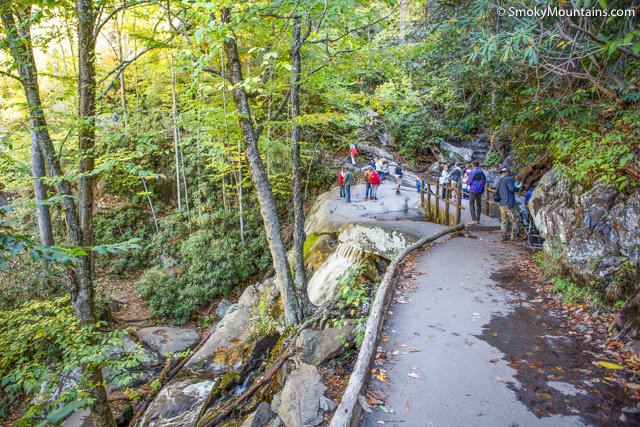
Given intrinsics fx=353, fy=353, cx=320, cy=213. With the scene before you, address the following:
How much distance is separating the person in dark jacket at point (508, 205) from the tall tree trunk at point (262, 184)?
21.7ft

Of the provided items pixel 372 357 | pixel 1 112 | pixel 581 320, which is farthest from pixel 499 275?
pixel 1 112

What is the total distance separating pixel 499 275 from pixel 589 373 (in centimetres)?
355

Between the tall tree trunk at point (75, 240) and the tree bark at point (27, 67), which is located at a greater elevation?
the tree bark at point (27, 67)

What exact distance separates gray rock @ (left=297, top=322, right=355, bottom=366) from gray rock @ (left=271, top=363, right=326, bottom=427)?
0.42m

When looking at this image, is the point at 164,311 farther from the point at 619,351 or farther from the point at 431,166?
the point at 431,166

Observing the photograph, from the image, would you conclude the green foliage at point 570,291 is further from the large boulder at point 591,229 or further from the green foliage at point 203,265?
the green foliage at point 203,265

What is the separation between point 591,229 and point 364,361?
508 cm

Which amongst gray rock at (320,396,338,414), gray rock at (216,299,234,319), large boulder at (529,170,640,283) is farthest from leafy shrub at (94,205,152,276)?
large boulder at (529,170,640,283)

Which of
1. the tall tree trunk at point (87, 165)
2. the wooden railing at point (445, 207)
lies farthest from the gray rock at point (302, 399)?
the wooden railing at point (445, 207)

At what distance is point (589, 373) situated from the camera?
430 centimetres

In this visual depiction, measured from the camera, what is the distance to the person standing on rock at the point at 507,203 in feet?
32.5

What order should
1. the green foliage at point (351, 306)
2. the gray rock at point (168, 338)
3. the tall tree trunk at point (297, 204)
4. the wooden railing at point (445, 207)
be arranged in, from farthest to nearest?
1. the wooden railing at point (445, 207)
2. the gray rock at point (168, 338)
3. the tall tree trunk at point (297, 204)
4. the green foliage at point (351, 306)

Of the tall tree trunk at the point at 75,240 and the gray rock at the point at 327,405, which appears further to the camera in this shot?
the tall tree trunk at the point at 75,240

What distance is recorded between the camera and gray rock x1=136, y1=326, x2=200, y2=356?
11.5 meters
